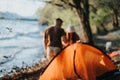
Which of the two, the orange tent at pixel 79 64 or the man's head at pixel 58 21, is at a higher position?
the man's head at pixel 58 21

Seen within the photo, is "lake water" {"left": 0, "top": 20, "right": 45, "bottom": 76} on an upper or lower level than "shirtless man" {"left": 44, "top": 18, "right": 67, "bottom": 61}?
lower

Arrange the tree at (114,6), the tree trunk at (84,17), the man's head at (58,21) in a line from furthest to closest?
the tree at (114,6), the tree trunk at (84,17), the man's head at (58,21)

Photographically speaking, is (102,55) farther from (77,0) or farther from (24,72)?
(77,0)

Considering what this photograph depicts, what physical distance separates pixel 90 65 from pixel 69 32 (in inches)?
107

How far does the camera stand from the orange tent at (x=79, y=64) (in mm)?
10602

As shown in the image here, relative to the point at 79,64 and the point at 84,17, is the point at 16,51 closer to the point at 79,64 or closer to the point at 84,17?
the point at 84,17

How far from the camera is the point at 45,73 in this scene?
1124 centimetres

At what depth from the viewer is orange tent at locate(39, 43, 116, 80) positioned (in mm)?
10602

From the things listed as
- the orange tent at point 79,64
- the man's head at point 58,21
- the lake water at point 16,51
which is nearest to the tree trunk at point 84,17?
the lake water at point 16,51

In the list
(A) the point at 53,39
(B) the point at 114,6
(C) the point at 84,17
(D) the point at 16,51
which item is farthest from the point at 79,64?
(B) the point at 114,6

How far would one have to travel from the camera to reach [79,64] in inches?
419

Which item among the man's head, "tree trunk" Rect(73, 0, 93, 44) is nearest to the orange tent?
the man's head

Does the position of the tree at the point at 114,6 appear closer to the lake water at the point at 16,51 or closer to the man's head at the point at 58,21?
the lake water at the point at 16,51

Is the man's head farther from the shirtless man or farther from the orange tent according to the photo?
the orange tent
